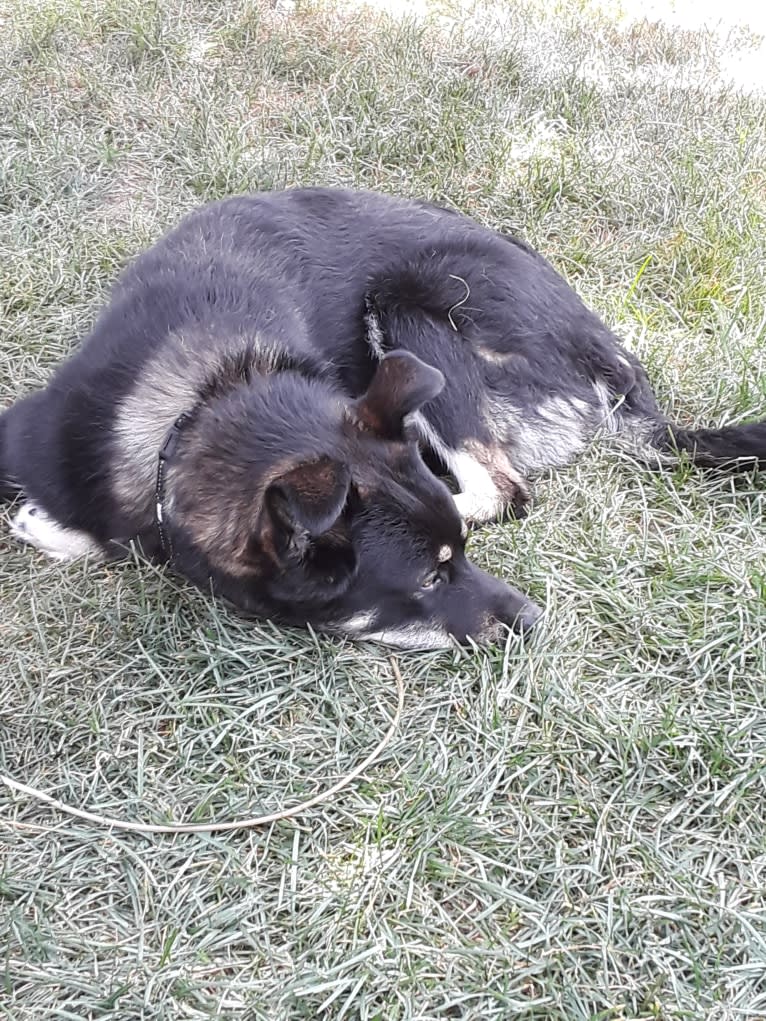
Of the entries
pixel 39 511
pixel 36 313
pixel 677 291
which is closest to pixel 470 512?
pixel 39 511

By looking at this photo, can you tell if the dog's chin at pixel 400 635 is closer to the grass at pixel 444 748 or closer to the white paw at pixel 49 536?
the grass at pixel 444 748

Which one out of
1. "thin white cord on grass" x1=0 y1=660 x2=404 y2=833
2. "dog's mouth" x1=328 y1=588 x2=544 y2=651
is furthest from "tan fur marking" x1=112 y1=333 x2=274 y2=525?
"thin white cord on grass" x1=0 y1=660 x2=404 y2=833

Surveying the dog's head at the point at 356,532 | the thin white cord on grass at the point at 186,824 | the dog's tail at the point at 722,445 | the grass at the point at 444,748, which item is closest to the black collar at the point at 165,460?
the dog's head at the point at 356,532

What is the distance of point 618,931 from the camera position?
255 centimetres

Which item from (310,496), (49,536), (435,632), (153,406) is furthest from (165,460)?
(435,632)

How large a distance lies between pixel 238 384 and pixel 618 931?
221 centimetres

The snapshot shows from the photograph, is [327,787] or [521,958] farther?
[327,787]

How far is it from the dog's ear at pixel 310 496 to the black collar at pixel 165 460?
0.58 metres

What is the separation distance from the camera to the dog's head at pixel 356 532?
2.96 m

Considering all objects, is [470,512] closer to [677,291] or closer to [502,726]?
[502,726]

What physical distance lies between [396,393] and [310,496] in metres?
0.66

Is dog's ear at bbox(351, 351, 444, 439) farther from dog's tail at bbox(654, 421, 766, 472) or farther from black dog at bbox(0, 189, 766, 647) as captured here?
dog's tail at bbox(654, 421, 766, 472)

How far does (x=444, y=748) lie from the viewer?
3014mm

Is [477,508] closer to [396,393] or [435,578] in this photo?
[435,578]
